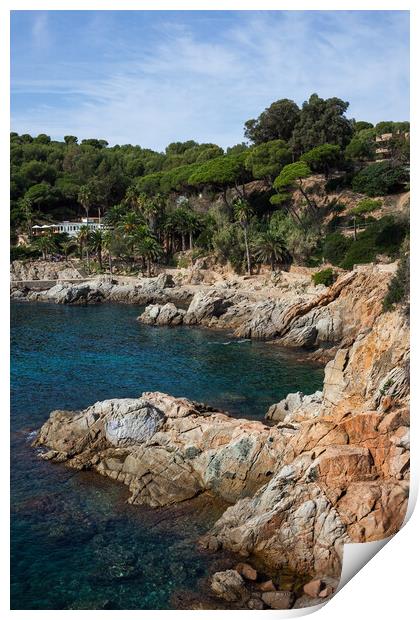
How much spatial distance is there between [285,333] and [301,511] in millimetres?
18896

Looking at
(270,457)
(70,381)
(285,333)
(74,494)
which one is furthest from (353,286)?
(74,494)

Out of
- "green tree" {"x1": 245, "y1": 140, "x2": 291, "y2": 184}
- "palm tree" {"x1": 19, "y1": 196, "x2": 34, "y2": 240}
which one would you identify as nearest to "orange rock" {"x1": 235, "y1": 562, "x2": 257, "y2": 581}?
"palm tree" {"x1": 19, "y1": 196, "x2": 34, "y2": 240}

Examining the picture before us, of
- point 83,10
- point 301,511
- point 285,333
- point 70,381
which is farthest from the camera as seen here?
point 285,333

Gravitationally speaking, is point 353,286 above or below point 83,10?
below

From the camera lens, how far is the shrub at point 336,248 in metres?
35.0

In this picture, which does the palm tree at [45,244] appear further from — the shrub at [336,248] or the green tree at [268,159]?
the shrub at [336,248]

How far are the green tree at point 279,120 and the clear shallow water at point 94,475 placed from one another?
2360 centimetres

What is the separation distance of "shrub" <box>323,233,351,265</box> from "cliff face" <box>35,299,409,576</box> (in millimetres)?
18078

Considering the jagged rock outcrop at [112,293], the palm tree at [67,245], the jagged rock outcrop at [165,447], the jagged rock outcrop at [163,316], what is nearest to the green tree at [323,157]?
the jagged rock outcrop at [112,293]

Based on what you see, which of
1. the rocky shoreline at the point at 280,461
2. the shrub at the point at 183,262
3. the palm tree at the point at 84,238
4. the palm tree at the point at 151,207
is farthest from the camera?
the palm tree at the point at 151,207

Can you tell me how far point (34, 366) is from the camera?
24.4m

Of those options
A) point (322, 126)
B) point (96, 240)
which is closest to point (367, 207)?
point (322, 126)

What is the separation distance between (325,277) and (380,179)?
9007 mm
